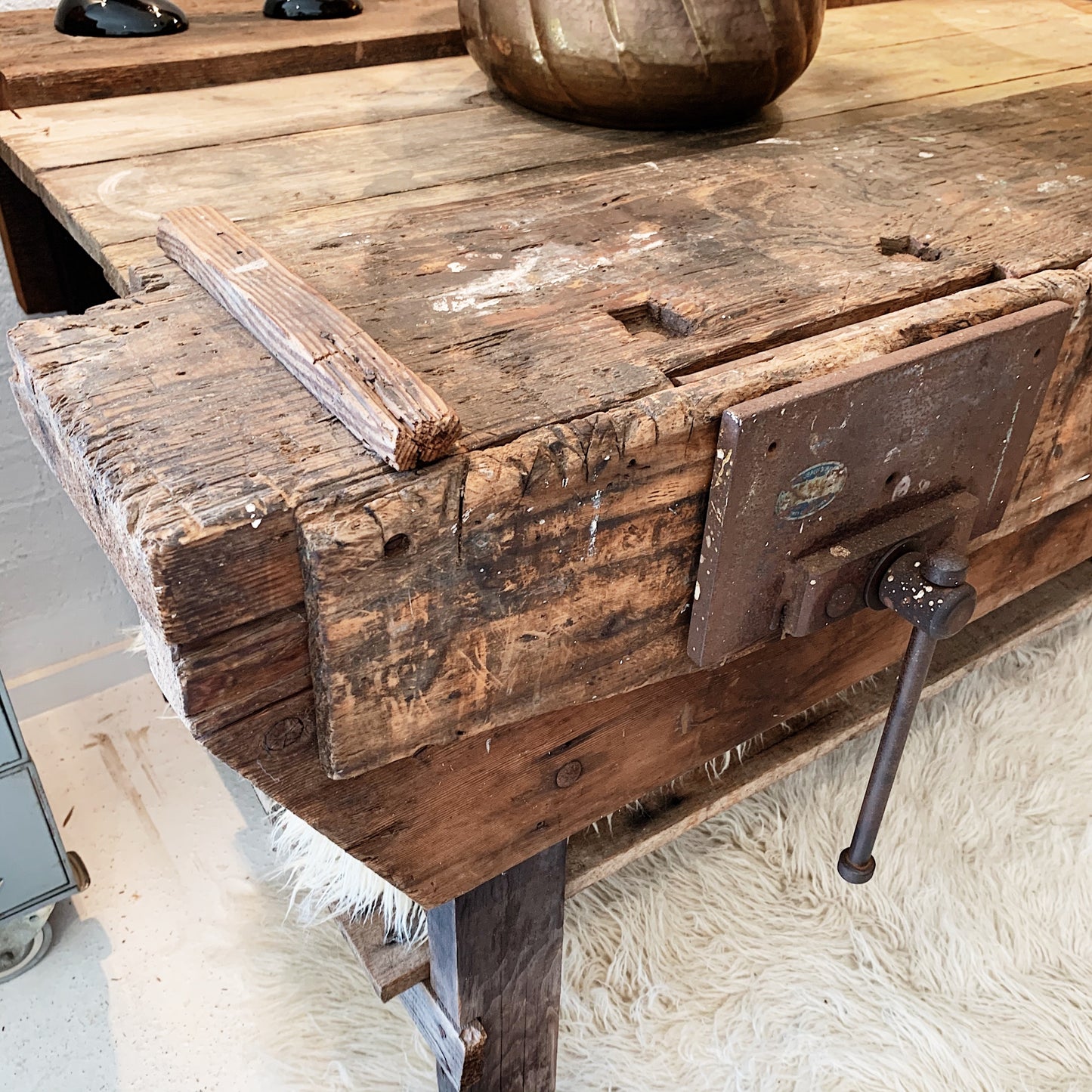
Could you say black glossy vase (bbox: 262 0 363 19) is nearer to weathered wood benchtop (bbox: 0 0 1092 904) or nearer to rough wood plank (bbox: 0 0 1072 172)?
rough wood plank (bbox: 0 0 1072 172)

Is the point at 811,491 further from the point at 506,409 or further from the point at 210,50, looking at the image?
the point at 210,50

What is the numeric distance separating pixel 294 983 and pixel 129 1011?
179 millimetres

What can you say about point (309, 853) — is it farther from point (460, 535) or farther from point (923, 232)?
point (923, 232)

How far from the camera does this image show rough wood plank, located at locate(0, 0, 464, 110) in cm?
89

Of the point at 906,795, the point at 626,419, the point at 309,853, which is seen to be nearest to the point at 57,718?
the point at 309,853

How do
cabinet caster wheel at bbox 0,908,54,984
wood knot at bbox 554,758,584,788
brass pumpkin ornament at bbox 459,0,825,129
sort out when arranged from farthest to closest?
cabinet caster wheel at bbox 0,908,54,984 < brass pumpkin ornament at bbox 459,0,825,129 < wood knot at bbox 554,758,584,788

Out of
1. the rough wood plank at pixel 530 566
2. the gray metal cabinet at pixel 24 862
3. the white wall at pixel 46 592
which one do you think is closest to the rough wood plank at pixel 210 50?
the white wall at pixel 46 592

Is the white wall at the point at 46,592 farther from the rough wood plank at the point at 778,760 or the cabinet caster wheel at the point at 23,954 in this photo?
the rough wood plank at the point at 778,760

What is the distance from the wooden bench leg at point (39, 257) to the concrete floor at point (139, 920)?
2.14ft

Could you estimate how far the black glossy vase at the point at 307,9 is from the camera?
3.44ft

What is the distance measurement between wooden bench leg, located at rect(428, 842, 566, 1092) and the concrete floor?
338 millimetres

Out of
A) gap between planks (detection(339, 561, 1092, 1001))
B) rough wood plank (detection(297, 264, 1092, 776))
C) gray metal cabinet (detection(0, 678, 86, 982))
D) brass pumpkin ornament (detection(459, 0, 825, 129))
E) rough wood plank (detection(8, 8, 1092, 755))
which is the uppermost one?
brass pumpkin ornament (detection(459, 0, 825, 129))

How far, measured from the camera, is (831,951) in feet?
3.41

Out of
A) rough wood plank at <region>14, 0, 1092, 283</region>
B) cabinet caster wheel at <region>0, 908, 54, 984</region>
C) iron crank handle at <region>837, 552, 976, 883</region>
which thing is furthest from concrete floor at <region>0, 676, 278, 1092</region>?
rough wood plank at <region>14, 0, 1092, 283</region>
